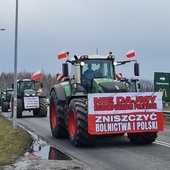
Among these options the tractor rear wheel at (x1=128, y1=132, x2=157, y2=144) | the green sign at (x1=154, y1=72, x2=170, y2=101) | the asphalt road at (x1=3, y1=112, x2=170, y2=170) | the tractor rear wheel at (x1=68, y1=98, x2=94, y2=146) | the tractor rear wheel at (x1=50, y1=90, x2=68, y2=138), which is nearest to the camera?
the asphalt road at (x1=3, y1=112, x2=170, y2=170)

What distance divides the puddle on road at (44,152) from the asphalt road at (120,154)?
23 centimetres

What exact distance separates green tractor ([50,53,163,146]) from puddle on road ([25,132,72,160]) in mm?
801

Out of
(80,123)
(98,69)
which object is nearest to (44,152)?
(80,123)

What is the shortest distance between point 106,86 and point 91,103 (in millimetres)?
1280

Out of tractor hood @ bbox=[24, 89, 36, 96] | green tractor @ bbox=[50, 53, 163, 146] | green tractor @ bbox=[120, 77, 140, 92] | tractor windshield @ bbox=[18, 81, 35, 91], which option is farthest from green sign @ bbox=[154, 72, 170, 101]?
green tractor @ bbox=[50, 53, 163, 146]

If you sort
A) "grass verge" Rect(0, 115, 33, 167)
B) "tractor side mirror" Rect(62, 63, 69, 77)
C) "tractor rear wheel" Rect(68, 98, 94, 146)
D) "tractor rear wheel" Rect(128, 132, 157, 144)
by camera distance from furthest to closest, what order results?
1. "tractor side mirror" Rect(62, 63, 69, 77)
2. "tractor rear wheel" Rect(128, 132, 157, 144)
3. "tractor rear wheel" Rect(68, 98, 94, 146)
4. "grass verge" Rect(0, 115, 33, 167)

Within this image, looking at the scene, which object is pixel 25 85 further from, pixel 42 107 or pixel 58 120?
pixel 58 120

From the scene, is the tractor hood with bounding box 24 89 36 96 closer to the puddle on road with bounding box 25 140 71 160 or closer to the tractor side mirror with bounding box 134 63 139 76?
the puddle on road with bounding box 25 140 71 160

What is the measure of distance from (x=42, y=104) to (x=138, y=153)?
61.9 feet

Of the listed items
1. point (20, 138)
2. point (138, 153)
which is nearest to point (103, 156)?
point (138, 153)

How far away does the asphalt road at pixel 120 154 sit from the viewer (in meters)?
9.91

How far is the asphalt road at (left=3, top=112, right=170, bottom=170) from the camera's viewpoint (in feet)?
32.5

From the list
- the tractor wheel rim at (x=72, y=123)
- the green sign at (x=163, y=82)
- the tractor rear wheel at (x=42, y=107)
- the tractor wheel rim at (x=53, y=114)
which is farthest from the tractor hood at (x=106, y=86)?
the tractor rear wheel at (x=42, y=107)

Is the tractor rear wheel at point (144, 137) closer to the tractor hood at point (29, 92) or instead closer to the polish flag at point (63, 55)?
the polish flag at point (63, 55)
